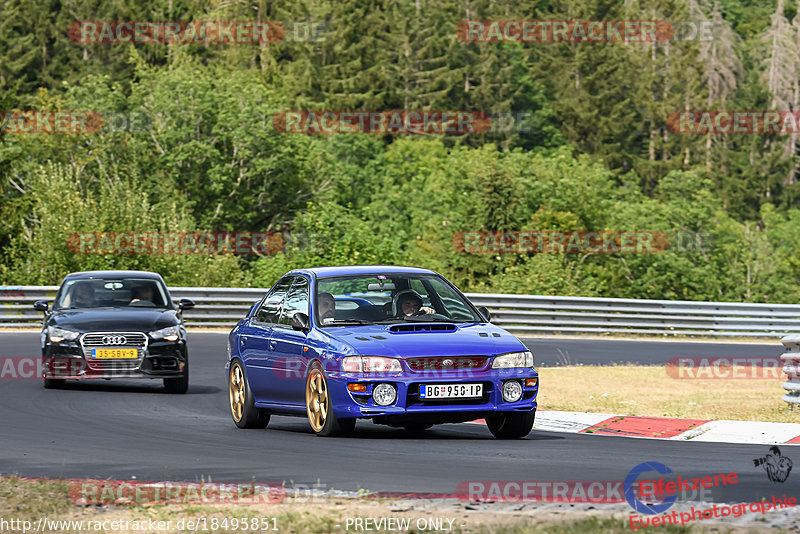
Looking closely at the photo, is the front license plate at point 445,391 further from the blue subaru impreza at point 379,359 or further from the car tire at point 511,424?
the car tire at point 511,424

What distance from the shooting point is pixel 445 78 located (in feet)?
281

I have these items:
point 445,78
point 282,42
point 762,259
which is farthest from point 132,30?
point 762,259

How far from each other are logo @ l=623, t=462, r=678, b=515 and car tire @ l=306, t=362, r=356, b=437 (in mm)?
2998

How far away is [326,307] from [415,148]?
69.0m

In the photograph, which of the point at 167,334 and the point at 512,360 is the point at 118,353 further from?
the point at 512,360

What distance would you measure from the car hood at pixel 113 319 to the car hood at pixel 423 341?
19.1 feet

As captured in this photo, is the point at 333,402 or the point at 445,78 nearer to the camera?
the point at 333,402

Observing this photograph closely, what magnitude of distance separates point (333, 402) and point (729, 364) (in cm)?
1362

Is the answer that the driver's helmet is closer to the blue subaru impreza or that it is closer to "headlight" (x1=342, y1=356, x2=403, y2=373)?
the blue subaru impreza

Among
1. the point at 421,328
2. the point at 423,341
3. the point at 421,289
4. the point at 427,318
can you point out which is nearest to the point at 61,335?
the point at 421,289

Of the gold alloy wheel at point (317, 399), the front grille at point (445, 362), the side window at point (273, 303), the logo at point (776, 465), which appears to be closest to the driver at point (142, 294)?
the side window at point (273, 303)

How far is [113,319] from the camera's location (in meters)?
17.7

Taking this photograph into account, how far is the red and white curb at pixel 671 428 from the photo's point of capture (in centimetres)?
1280

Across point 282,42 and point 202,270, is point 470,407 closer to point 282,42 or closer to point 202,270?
point 202,270
